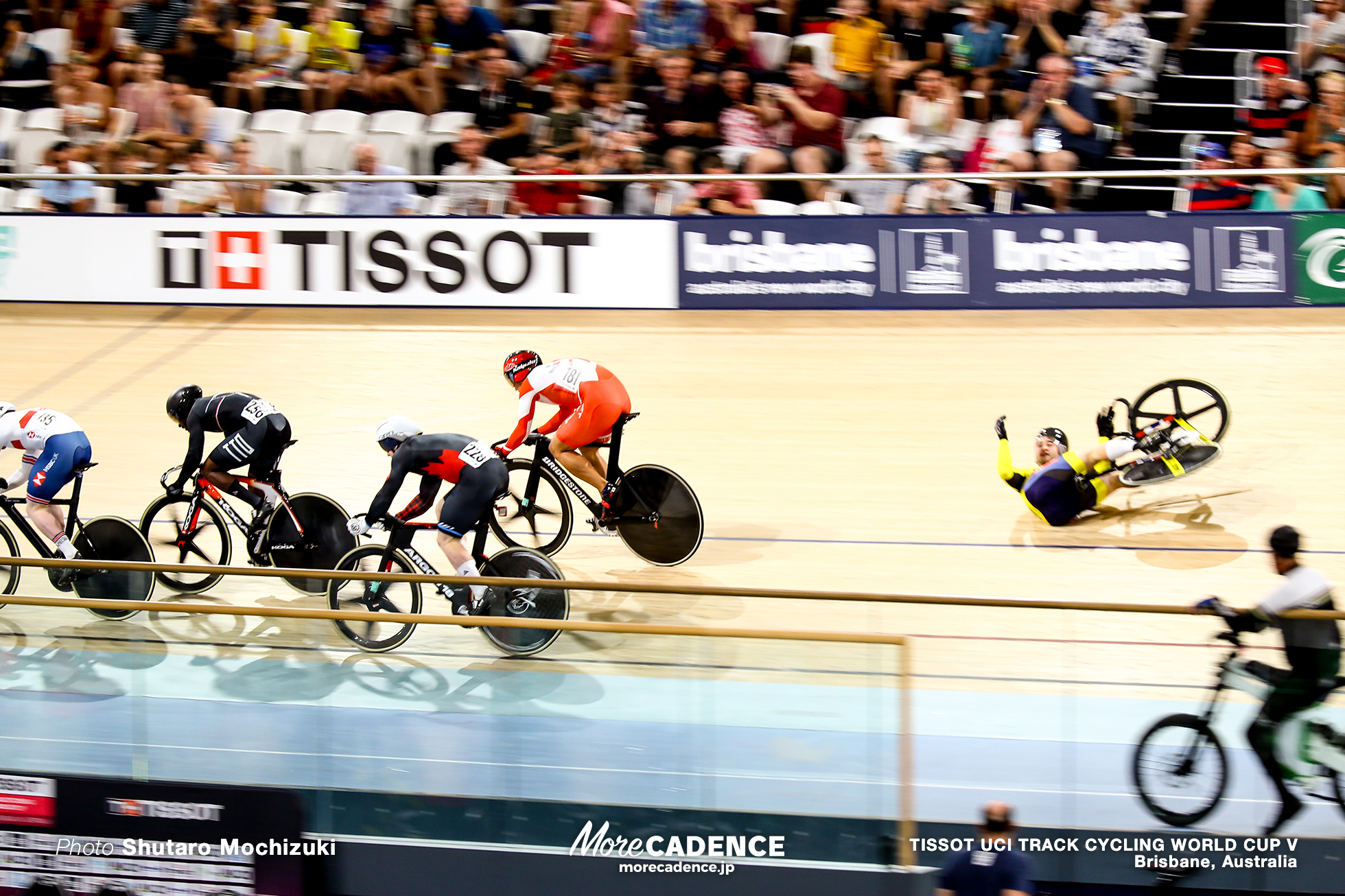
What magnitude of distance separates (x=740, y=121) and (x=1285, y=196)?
4.23m

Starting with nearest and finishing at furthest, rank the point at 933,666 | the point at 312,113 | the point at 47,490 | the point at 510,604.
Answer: the point at 933,666 < the point at 510,604 < the point at 47,490 < the point at 312,113

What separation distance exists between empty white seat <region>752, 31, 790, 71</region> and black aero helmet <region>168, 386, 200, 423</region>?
6154 mm

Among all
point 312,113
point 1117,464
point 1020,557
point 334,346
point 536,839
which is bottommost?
point 536,839

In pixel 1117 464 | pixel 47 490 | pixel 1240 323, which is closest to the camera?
pixel 47 490

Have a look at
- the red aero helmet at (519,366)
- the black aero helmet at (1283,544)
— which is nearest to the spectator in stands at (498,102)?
the red aero helmet at (519,366)

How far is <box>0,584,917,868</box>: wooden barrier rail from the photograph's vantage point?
4.48 metres

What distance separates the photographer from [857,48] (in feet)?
37.6

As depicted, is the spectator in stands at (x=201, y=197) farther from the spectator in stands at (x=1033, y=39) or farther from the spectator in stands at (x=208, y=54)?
the spectator in stands at (x=1033, y=39)

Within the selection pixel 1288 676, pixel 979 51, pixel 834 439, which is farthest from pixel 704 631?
pixel 979 51

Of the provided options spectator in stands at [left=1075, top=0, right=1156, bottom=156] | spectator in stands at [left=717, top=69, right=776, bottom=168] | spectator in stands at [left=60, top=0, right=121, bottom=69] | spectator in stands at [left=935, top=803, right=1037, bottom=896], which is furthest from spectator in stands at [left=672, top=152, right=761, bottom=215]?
spectator in stands at [left=935, top=803, right=1037, bottom=896]

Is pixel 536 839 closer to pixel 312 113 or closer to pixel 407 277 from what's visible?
pixel 407 277

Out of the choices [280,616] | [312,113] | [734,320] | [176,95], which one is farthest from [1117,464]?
[176,95]

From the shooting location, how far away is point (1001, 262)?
10859 mm

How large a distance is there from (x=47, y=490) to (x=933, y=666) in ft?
16.7
